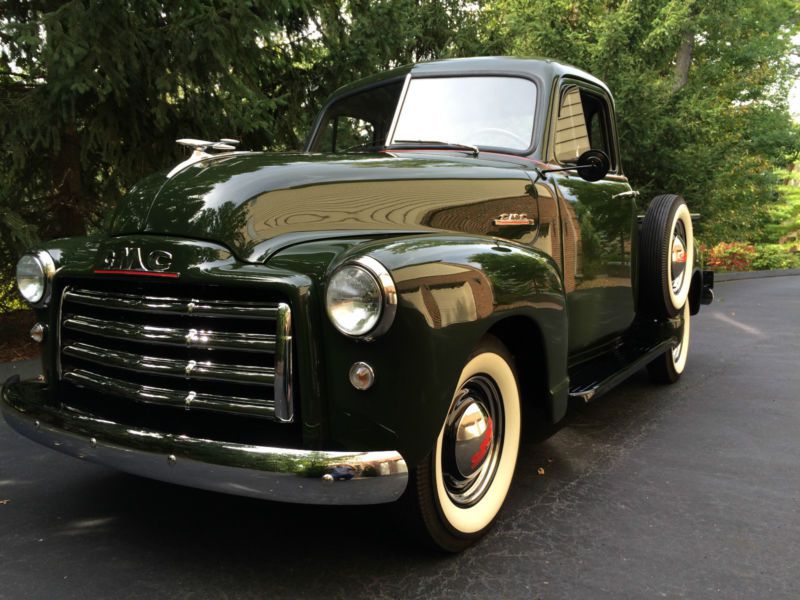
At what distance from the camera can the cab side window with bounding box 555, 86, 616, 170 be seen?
12.1 feet

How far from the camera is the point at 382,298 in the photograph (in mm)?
2090

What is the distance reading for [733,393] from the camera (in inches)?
195

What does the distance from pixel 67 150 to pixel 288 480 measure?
5750 mm

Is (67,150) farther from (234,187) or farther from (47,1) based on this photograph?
(234,187)

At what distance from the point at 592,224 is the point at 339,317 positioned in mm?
2051

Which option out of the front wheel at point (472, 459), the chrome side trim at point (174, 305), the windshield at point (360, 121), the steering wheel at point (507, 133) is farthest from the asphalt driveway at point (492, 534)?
the windshield at point (360, 121)

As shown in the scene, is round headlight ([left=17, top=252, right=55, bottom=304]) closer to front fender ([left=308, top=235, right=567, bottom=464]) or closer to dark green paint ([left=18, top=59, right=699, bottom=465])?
dark green paint ([left=18, top=59, right=699, bottom=465])

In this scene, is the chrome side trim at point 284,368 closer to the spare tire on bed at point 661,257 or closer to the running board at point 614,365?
the running board at point 614,365

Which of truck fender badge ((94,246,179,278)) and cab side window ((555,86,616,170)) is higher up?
cab side window ((555,86,616,170))

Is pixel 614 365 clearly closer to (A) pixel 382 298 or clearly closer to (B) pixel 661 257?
(B) pixel 661 257

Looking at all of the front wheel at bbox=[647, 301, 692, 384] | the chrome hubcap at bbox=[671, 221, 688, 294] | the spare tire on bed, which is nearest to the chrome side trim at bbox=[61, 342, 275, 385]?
the spare tire on bed

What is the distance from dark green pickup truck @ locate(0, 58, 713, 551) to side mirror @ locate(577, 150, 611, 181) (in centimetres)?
2

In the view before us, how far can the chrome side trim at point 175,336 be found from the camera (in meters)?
2.21

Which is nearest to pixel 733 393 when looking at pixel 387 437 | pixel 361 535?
pixel 361 535
